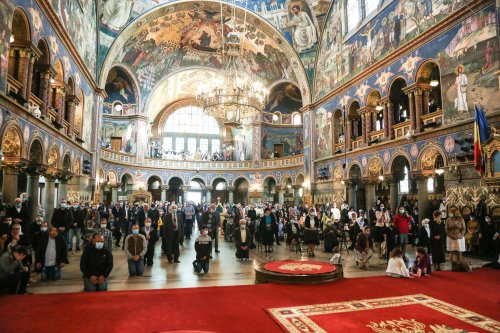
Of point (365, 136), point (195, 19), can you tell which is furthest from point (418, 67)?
point (195, 19)

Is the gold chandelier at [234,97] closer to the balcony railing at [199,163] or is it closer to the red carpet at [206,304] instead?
the red carpet at [206,304]

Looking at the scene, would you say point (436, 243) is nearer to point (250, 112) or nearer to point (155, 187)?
point (250, 112)

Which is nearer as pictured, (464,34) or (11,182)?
(11,182)

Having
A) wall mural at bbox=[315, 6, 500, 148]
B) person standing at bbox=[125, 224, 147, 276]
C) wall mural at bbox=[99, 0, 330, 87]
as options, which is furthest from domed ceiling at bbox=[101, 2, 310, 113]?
person standing at bbox=[125, 224, 147, 276]

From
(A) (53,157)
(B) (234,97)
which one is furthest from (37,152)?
(B) (234,97)

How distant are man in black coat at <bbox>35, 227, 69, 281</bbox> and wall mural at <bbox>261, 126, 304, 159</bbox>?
25188mm

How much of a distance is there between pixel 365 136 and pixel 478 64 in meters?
7.33

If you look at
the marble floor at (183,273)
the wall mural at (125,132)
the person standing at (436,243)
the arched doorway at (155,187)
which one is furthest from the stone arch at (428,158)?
the arched doorway at (155,187)

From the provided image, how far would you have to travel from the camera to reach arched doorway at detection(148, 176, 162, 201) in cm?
3347

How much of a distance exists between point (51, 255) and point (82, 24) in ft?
45.6

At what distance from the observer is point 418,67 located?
14.9 meters

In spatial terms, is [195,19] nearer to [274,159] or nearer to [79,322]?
[274,159]

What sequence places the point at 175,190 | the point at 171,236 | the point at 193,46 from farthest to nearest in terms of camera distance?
1. the point at 175,190
2. the point at 193,46
3. the point at 171,236

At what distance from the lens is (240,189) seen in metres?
34.6
